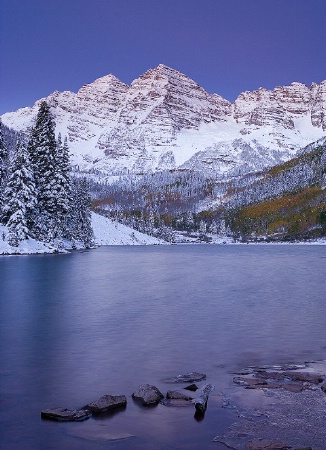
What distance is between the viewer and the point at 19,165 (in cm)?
7188

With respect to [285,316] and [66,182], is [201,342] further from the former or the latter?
[66,182]

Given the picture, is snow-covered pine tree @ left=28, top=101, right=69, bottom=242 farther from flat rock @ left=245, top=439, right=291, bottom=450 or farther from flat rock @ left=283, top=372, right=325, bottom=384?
flat rock @ left=245, top=439, right=291, bottom=450

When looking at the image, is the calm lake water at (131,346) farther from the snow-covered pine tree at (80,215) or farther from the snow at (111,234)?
the snow at (111,234)

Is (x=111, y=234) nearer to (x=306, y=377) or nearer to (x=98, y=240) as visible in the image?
(x=98, y=240)

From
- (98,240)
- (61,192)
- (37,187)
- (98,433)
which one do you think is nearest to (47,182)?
(37,187)

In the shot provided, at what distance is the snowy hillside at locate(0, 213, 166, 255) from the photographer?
7181cm

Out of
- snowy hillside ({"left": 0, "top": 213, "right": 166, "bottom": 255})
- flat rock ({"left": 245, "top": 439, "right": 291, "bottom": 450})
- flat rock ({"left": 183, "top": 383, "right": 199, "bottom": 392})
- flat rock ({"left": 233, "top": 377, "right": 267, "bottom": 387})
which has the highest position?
snowy hillside ({"left": 0, "top": 213, "right": 166, "bottom": 255})

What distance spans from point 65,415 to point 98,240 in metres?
129

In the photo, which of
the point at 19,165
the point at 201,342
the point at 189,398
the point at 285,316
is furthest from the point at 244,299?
the point at 19,165

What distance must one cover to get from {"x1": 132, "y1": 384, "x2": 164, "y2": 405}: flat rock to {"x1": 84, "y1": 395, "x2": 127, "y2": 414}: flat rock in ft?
1.56

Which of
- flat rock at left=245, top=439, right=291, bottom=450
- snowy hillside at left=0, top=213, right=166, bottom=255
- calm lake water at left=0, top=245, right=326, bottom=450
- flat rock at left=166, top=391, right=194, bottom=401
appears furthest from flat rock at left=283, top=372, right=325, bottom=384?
snowy hillside at left=0, top=213, right=166, bottom=255

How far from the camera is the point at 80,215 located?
103 m

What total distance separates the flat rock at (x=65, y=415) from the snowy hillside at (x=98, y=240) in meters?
62.7

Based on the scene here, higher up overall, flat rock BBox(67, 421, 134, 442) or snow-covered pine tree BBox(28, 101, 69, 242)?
snow-covered pine tree BBox(28, 101, 69, 242)
